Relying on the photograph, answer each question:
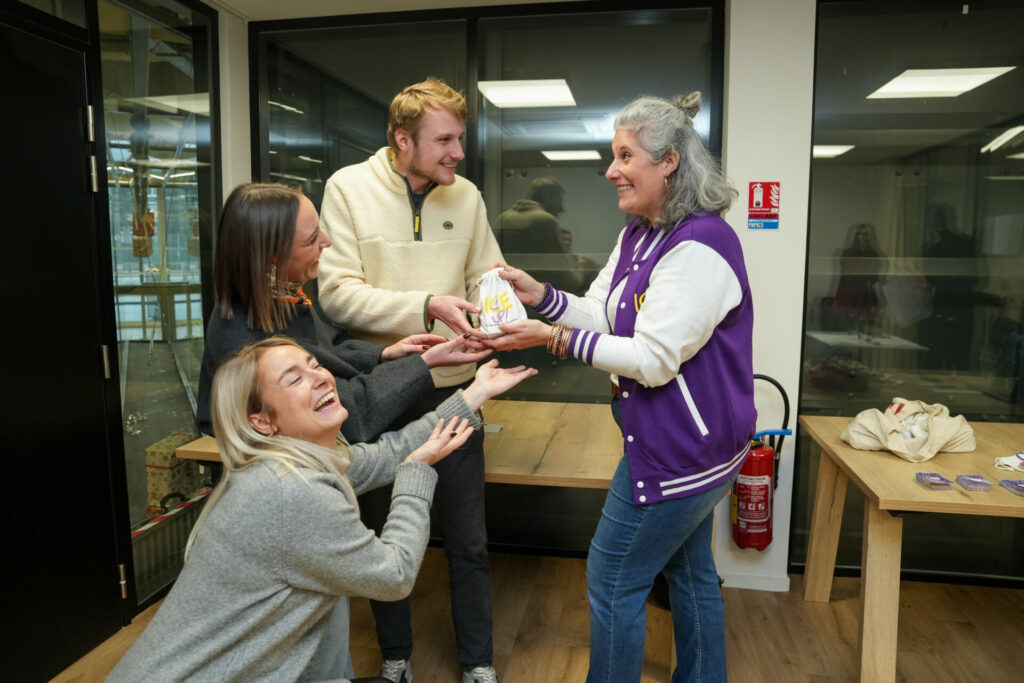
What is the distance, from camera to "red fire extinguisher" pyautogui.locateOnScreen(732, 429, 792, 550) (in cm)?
286

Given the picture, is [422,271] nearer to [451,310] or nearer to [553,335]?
[451,310]

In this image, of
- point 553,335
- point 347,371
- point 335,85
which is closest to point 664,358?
point 553,335

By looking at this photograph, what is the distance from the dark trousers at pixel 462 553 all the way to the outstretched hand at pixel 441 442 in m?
0.51

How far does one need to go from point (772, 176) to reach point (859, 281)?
0.63 meters

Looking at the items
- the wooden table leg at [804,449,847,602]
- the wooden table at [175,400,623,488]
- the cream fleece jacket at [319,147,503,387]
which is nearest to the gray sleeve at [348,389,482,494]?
the cream fleece jacket at [319,147,503,387]

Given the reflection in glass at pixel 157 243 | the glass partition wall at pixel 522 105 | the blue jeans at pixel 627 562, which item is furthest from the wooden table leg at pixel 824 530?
the reflection in glass at pixel 157 243

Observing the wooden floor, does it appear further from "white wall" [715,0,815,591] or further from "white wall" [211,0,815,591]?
"white wall" [715,0,815,591]

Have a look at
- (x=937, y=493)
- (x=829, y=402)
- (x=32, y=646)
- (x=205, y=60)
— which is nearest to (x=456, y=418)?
(x=937, y=493)

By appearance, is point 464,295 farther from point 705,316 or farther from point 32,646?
point 32,646

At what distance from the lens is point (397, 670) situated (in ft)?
7.66

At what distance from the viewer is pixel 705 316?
167 centimetres

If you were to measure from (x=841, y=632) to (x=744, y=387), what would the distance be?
152 centimetres

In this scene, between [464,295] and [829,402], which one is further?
[829,402]

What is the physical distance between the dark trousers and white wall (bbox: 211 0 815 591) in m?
1.27
